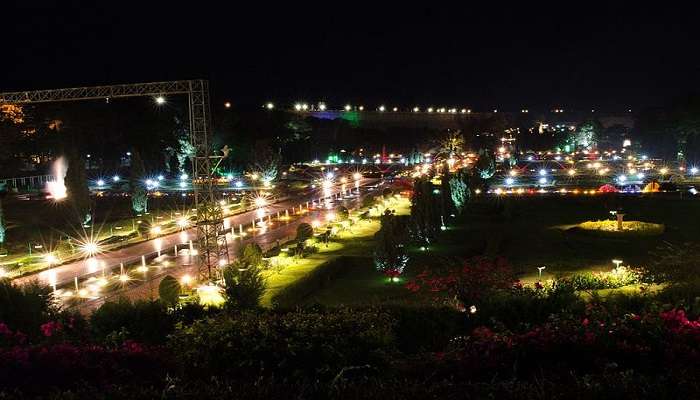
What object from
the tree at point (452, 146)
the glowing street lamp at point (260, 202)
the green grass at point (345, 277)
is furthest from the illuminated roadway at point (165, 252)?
the tree at point (452, 146)

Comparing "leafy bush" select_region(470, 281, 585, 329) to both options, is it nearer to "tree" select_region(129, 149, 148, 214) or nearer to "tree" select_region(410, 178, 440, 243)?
"tree" select_region(410, 178, 440, 243)

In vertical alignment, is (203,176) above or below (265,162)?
above

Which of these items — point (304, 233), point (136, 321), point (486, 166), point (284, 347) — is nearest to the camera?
point (284, 347)

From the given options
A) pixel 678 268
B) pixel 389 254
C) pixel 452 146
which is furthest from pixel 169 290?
pixel 452 146

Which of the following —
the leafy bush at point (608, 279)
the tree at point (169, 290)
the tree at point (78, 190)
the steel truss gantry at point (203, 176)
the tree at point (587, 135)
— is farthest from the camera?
the tree at point (587, 135)

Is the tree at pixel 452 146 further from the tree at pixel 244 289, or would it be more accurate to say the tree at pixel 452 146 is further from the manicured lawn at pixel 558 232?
the tree at pixel 244 289

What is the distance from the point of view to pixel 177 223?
33.4 meters

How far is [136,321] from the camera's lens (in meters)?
11.4

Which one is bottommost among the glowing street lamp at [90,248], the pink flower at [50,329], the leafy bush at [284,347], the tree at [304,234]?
the glowing street lamp at [90,248]

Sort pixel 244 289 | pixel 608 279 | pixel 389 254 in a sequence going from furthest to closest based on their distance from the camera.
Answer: pixel 389 254
pixel 608 279
pixel 244 289

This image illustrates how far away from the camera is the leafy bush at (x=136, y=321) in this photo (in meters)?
11.2

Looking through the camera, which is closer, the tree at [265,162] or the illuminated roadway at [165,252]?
the illuminated roadway at [165,252]

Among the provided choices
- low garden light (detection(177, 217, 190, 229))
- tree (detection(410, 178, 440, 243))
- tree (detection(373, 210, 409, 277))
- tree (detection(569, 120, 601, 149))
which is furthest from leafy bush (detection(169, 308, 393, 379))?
tree (detection(569, 120, 601, 149))

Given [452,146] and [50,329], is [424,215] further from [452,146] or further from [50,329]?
[452,146]
